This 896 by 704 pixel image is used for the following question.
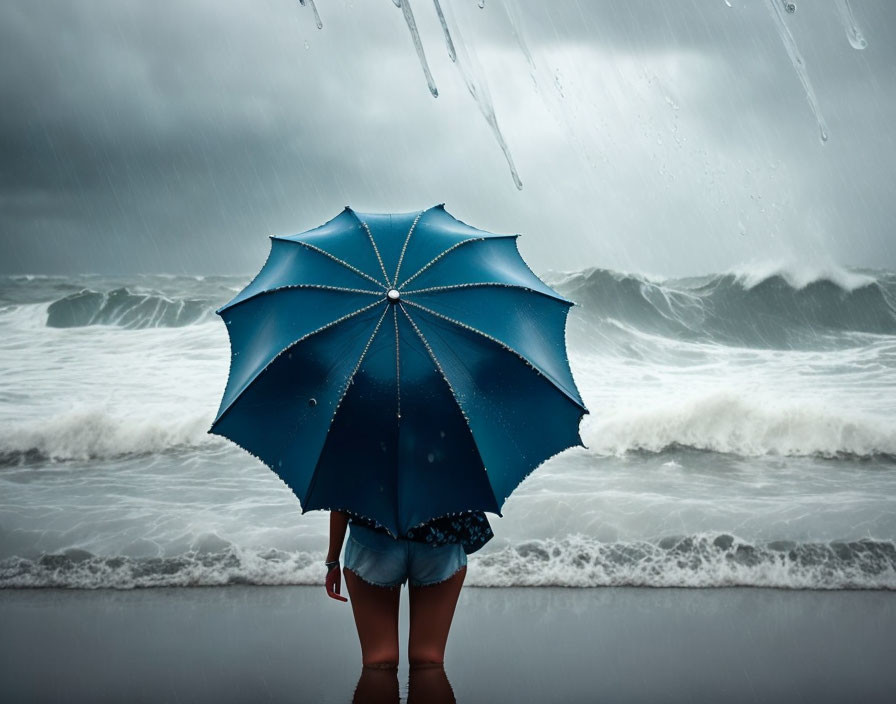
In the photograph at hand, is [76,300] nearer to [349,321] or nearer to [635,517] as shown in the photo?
[635,517]

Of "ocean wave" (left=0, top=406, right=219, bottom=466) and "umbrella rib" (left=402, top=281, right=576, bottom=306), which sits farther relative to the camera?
"ocean wave" (left=0, top=406, right=219, bottom=466)

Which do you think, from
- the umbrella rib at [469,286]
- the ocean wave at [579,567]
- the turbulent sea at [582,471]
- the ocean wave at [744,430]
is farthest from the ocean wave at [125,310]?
the umbrella rib at [469,286]

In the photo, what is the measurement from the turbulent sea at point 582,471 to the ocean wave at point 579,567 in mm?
16

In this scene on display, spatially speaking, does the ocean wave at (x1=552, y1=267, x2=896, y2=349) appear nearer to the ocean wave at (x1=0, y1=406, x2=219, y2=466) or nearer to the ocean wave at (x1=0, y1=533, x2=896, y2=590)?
the ocean wave at (x1=0, y1=406, x2=219, y2=466)

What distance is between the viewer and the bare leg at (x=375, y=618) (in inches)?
104

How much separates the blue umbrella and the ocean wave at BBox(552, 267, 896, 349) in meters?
14.3

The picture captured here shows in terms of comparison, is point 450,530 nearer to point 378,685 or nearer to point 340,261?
point 378,685

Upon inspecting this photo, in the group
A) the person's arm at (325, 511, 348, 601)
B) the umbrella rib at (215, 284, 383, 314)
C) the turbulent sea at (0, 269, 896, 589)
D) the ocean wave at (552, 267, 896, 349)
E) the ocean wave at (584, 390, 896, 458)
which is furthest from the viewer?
the ocean wave at (552, 267, 896, 349)

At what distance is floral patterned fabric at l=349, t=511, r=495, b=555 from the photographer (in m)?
2.50

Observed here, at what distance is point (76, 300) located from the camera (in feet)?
63.5

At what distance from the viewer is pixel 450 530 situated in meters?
2.54

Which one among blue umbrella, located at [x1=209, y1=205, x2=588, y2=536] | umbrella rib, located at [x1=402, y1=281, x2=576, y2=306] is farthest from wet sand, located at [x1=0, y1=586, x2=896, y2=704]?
umbrella rib, located at [x1=402, y1=281, x2=576, y2=306]

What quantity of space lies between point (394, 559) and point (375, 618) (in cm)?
28

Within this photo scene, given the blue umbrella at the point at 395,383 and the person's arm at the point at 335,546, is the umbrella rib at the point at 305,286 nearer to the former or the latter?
the blue umbrella at the point at 395,383
